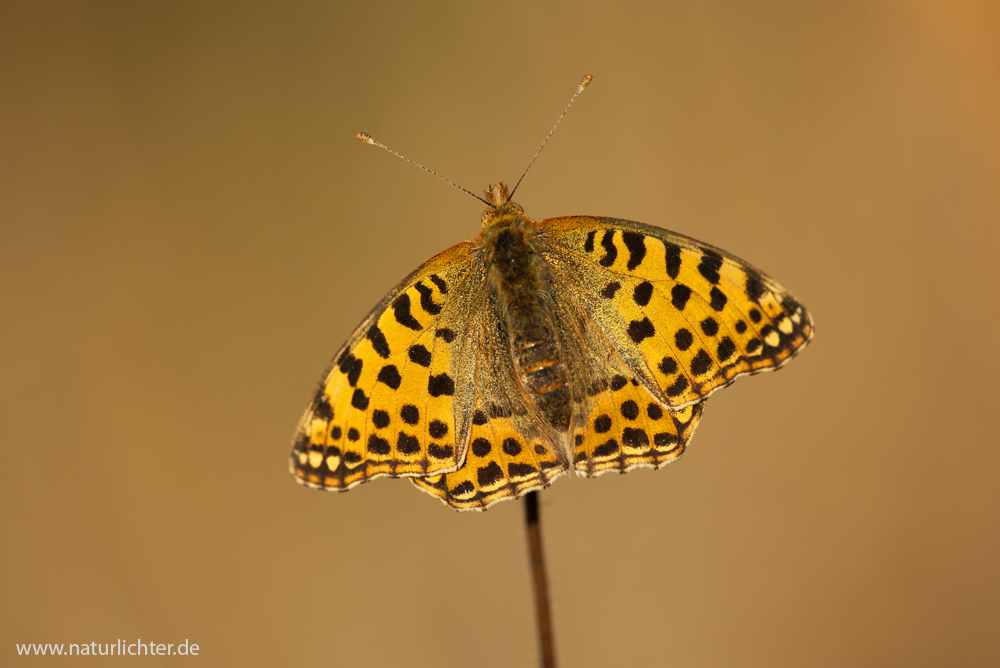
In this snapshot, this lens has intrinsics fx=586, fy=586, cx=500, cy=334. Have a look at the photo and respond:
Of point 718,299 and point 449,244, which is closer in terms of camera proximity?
point 718,299

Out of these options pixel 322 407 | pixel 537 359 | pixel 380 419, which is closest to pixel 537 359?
pixel 537 359

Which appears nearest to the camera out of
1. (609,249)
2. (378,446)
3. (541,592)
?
(541,592)

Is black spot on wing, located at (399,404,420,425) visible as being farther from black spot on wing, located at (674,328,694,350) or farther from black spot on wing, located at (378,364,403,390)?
black spot on wing, located at (674,328,694,350)

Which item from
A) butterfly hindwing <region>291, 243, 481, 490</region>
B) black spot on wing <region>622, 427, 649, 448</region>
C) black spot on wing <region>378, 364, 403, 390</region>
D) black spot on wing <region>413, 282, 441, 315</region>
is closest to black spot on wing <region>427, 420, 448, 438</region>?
butterfly hindwing <region>291, 243, 481, 490</region>

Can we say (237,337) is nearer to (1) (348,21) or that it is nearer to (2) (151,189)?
(2) (151,189)

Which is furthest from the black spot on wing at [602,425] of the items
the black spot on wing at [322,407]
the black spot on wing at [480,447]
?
the black spot on wing at [322,407]

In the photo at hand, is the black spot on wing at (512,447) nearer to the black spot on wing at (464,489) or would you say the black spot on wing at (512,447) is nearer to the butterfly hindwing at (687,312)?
the black spot on wing at (464,489)

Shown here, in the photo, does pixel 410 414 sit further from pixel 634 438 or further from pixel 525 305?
pixel 634 438
